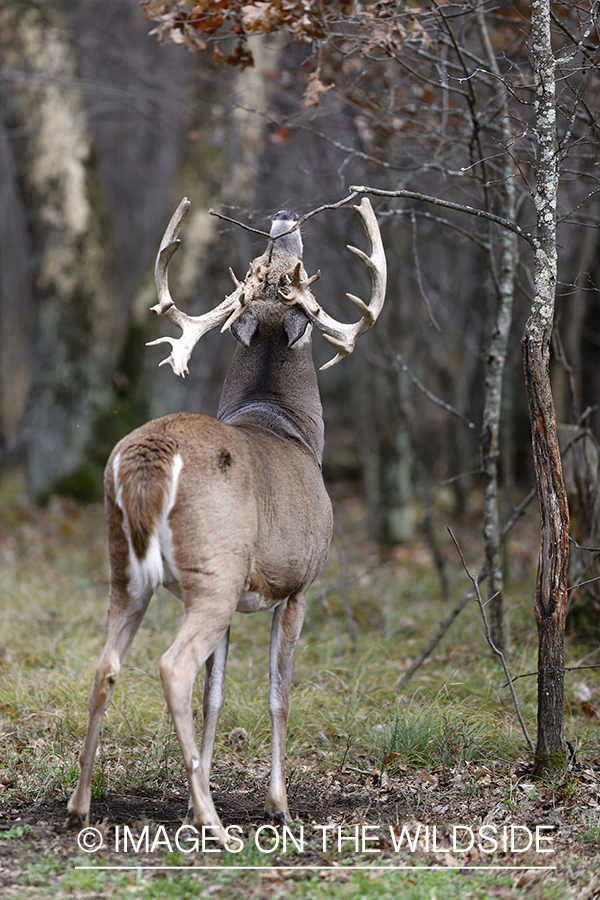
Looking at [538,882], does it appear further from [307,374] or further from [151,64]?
[151,64]

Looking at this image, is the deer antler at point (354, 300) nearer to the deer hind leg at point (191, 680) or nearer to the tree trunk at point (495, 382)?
the deer hind leg at point (191, 680)

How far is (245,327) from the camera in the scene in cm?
510

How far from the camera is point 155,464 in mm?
3826

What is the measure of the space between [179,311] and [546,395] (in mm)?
1782

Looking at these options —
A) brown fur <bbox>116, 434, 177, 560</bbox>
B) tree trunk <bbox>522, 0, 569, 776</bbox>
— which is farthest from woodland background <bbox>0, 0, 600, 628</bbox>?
brown fur <bbox>116, 434, 177, 560</bbox>

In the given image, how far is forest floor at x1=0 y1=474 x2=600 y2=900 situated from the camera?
3.69m

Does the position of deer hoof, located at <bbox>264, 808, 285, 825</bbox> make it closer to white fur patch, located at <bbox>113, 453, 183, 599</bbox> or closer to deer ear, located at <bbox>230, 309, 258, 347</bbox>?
white fur patch, located at <bbox>113, 453, 183, 599</bbox>

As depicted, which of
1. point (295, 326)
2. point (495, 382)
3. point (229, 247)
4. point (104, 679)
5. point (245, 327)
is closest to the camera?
point (104, 679)

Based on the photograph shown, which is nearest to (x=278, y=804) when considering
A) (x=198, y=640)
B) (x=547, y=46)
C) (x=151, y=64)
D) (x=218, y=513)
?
(x=198, y=640)

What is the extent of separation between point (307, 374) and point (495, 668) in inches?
97.3

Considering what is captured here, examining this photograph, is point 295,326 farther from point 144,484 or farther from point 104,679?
point 104,679

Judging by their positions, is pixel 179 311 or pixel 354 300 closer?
pixel 354 300

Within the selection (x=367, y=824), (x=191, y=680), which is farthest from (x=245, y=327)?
(x=367, y=824)

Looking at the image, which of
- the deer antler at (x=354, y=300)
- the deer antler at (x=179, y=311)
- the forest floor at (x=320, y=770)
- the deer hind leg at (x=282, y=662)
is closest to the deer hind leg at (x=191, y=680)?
the forest floor at (x=320, y=770)
